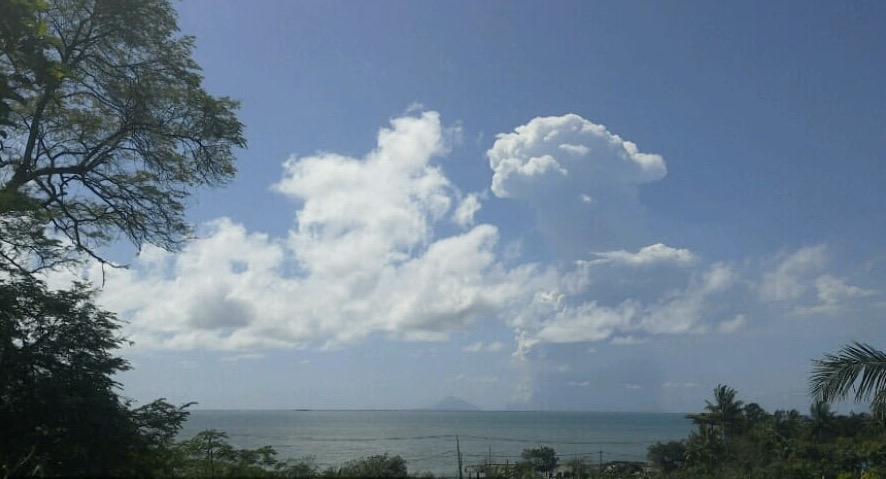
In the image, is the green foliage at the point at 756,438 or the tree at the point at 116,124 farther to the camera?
the green foliage at the point at 756,438

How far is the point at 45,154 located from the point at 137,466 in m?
7.00

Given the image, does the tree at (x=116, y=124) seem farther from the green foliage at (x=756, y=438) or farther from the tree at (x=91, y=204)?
the green foliage at (x=756, y=438)

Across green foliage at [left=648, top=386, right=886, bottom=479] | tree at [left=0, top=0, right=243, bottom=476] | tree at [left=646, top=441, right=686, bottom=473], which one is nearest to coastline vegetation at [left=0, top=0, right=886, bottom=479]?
tree at [left=0, top=0, right=243, bottom=476]

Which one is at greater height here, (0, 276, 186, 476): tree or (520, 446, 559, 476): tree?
(0, 276, 186, 476): tree

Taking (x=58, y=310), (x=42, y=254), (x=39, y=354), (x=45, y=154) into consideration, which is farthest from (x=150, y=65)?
(x=39, y=354)

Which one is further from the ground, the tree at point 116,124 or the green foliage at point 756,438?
the tree at point 116,124

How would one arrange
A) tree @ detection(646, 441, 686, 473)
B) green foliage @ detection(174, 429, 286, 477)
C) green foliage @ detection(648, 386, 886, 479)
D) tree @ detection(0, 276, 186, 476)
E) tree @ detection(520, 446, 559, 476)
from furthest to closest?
tree @ detection(646, 441, 686, 473), tree @ detection(520, 446, 559, 476), green foliage @ detection(648, 386, 886, 479), tree @ detection(0, 276, 186, 476), green foliage @ detection(174, 429, 286, 477)

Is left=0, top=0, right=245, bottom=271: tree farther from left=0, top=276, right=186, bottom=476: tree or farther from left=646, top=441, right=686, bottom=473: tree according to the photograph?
left=646, top=441, right=686, bottom=473: tree

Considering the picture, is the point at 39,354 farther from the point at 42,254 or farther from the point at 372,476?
the point at 372,476

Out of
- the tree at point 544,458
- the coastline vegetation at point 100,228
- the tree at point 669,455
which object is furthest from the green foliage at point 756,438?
the coastline vegetation at point 100,228

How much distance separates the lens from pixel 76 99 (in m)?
14.6

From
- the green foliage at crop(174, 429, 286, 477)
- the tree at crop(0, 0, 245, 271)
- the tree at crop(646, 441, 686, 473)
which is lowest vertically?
the tree at crop(646, 441, 686, 473)

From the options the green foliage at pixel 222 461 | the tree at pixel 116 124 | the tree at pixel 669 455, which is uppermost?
the tree at pixel 116 124

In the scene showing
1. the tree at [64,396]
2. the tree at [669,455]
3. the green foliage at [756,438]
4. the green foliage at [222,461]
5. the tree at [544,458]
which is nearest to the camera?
the green foliage at [222,461]
